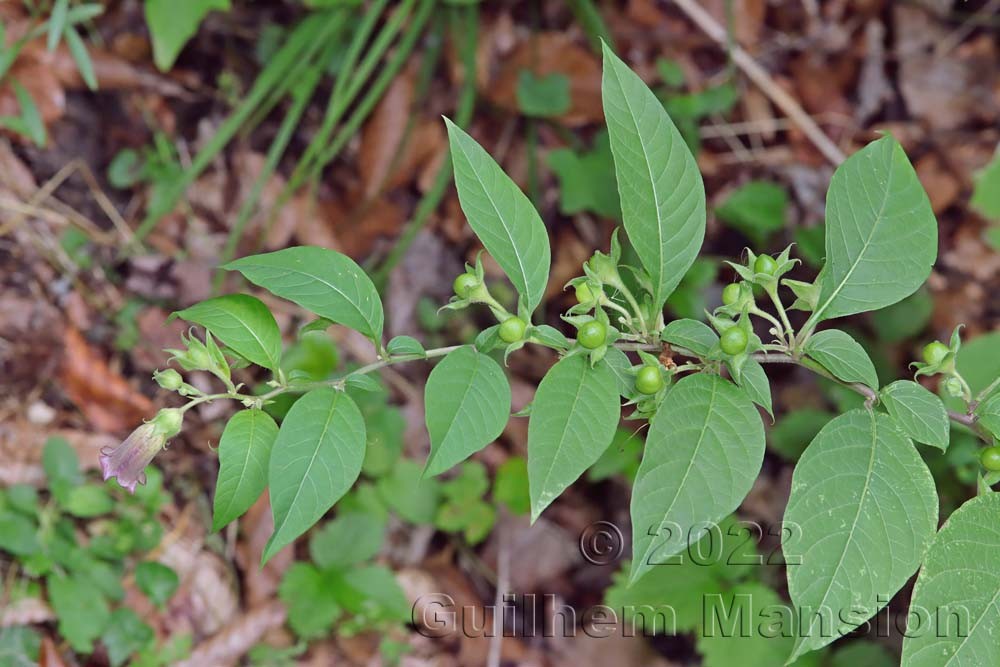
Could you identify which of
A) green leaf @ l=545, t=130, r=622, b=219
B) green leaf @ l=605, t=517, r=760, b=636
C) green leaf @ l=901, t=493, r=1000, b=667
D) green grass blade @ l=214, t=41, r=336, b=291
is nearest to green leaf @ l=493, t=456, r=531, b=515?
green leaf @ l=605, t=517, r=760, b=636

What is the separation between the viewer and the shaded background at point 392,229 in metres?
1.91

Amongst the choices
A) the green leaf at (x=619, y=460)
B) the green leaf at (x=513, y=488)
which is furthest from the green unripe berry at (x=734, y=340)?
the green leaf at (x=513, y=488)

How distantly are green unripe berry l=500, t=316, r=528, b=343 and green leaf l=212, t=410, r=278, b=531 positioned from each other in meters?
0.26

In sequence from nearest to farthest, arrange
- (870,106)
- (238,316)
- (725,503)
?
(725,503)
(238,316)
(870,106)

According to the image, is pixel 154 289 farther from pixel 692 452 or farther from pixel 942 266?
pixel 942 266

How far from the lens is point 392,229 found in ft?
7.54

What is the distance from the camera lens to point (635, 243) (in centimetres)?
91

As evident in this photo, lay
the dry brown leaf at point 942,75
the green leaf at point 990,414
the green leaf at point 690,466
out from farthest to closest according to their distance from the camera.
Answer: the dry brown leaf at point 942,75 → the green leaf at point 990,414 → the green leaf at point 690,466

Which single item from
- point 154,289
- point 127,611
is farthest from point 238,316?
point 154,289

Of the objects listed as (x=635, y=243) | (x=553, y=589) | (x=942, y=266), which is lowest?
(x=553, y=589)

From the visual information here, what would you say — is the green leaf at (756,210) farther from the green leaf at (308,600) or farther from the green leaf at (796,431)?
the green leaf at (308,600)

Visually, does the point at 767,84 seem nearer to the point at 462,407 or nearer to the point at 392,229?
the point at 392,229

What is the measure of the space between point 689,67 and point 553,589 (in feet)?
5.07

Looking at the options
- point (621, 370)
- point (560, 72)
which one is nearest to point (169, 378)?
point (621, 370)
